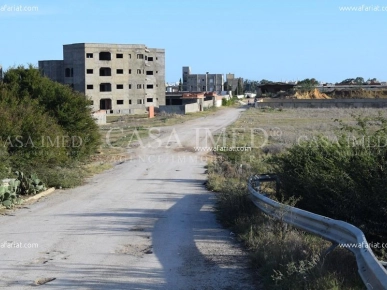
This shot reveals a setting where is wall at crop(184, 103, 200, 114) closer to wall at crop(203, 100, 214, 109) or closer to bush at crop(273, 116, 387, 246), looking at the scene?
wall at crop(203, 100, 214, 109)

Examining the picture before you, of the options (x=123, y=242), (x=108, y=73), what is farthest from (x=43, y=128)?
(x=108, y=73)

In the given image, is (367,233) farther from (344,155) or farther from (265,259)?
(265,259)

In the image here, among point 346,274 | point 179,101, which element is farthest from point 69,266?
point 179,101

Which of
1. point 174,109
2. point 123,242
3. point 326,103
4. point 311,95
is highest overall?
point 311,95

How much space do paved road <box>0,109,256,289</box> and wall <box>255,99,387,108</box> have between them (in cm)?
7779

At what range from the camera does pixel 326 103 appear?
98250mm

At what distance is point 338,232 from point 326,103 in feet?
307

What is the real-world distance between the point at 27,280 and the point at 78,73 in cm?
8569

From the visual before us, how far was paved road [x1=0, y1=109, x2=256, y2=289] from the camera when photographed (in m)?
7.80

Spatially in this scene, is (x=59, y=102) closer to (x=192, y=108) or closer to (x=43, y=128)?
(x=43, y=128)

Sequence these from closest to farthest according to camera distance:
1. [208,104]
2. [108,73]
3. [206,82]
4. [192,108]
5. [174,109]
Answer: [174,109] → [192,108] → [108,73] → [208,104] → [206,82]

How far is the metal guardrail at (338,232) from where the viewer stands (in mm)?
5602

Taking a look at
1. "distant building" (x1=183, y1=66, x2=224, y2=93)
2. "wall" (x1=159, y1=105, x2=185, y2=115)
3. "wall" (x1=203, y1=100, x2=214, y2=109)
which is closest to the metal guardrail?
"wall" (x1=159, y1=105, x2=185, y2=115)

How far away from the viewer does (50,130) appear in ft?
67.7
